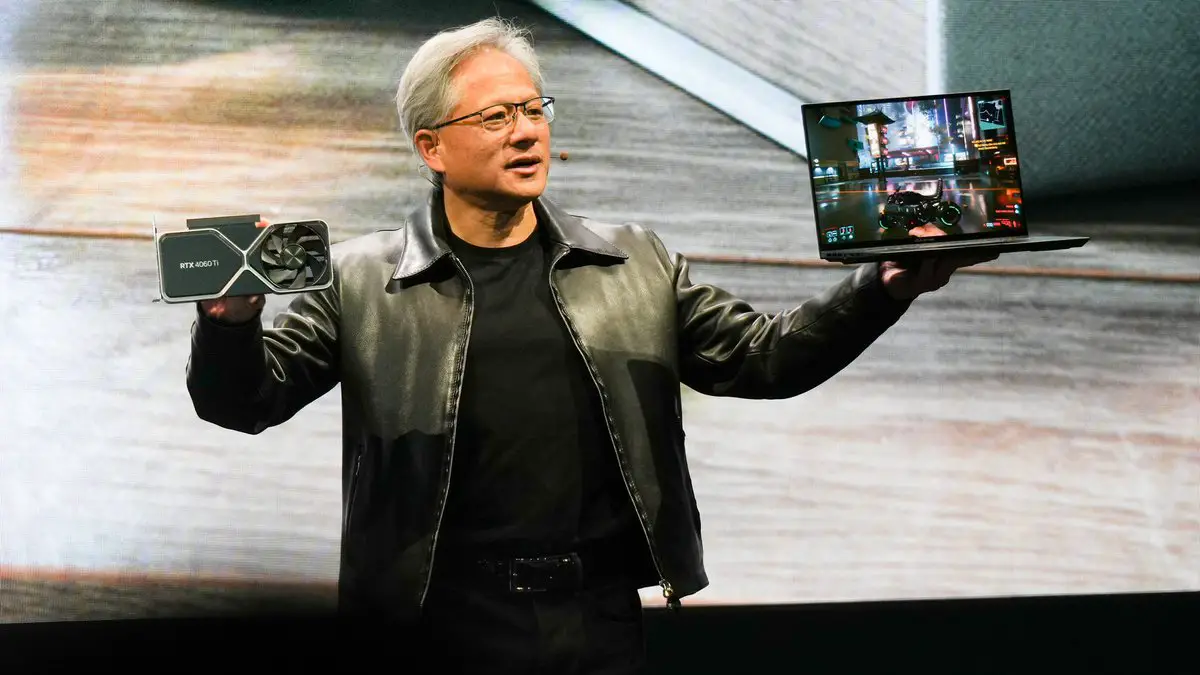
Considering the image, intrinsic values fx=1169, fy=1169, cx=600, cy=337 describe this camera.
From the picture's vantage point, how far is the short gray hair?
1576 mm

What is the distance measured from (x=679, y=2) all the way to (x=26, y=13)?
1248mm

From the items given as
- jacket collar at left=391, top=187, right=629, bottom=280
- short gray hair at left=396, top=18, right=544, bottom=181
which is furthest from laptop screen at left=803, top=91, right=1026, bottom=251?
short gray hair at left=396, top=18, right=544, bottom=181

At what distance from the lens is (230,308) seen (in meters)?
1.31

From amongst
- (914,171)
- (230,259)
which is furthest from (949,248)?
(230,259)

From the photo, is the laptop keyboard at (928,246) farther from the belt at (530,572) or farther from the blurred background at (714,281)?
the blurred background at (714,281)

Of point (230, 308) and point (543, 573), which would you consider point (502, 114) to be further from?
point (543, 573)

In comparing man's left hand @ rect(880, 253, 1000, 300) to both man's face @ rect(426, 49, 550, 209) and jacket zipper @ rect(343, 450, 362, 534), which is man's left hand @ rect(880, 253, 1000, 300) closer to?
man's face @ rect(426, 49, 550, 209)

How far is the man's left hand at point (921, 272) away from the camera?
137 cm

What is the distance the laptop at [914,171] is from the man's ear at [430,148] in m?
0.50

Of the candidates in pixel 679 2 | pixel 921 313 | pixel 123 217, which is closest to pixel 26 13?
pixel 123 217

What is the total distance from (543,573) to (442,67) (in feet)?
2.25

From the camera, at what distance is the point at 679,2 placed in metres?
2.31

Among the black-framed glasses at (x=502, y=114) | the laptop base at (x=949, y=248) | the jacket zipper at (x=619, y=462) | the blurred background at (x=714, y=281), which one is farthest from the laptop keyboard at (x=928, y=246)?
the blurred background at (x=714, y=281)

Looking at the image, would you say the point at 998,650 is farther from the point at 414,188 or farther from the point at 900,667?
the point at 414,188
